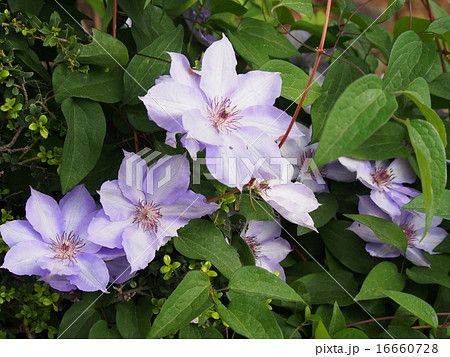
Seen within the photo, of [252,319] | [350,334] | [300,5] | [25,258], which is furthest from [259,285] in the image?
[300,5]

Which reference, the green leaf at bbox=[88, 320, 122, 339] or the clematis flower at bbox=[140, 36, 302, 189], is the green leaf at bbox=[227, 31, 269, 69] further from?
the green leaf at bbox=[88, 320, 122, 339]

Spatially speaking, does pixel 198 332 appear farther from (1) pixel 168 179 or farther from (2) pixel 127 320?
(1) pixel 168 179

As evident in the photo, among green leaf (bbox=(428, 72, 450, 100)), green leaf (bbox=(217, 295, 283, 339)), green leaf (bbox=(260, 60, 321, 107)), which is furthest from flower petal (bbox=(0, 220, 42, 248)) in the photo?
green leaf (bbox=(428, 72, 450, 100))

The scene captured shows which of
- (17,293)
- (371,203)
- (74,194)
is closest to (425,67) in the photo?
(371,203)

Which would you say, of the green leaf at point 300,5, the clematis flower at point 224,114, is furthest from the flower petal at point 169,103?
the green leaf at point 300,5

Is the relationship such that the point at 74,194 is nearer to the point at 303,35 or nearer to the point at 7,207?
the point at 7,207

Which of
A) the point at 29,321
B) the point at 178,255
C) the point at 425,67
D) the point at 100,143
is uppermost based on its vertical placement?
the point at 425,67
